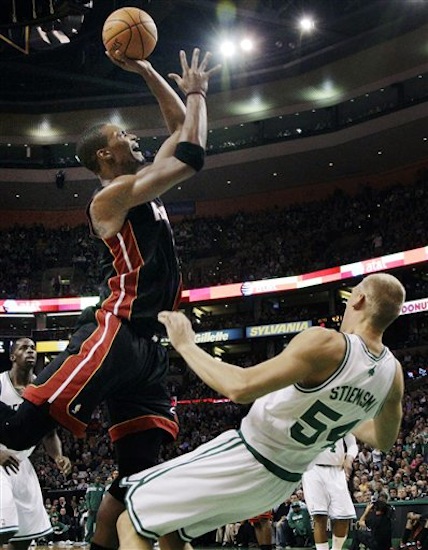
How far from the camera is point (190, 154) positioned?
4.37 m

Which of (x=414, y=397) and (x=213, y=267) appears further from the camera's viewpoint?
(x=213, y=267)

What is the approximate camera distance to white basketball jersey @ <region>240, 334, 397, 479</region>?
3.68 meters

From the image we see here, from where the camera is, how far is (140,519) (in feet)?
12.0

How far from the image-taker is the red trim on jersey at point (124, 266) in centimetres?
445

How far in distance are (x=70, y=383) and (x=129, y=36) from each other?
2.19 metres

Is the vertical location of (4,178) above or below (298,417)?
above

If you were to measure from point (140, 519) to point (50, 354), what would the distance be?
33314 mm

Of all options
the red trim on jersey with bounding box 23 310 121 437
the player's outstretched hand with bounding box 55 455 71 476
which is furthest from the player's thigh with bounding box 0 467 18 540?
the red trim on jersey with bounding box 23 310 121 437

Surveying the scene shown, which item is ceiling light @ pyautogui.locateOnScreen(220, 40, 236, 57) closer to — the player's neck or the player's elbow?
the player's neck

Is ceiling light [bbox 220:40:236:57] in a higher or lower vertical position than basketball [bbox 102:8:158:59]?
higher

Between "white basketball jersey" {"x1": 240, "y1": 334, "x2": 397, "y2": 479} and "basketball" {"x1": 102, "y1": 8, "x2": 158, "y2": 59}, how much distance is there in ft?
7.73

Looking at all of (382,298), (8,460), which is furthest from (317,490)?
(382,298)

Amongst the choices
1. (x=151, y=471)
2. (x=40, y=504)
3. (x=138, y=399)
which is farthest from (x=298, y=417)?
(x=40, y=504)

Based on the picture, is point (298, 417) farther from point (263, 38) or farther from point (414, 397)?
point (263, 38)
